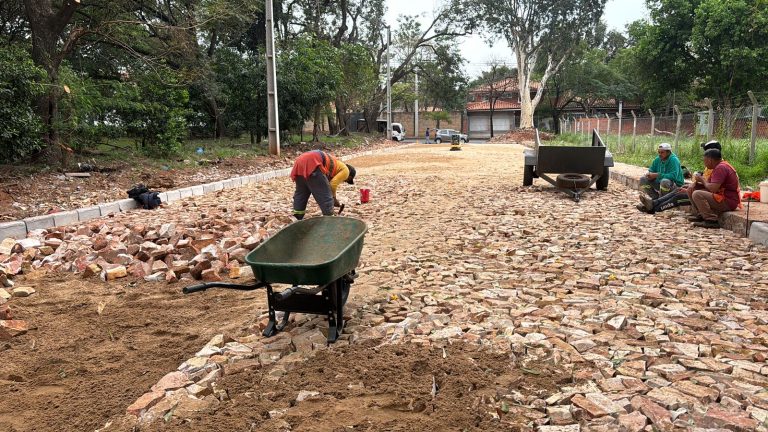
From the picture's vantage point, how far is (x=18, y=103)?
9.05 meters

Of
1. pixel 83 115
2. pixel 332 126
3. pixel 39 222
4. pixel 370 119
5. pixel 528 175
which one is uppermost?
pixel 370 119

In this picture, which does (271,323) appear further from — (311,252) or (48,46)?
→ (48,46)

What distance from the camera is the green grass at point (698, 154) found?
9695mm

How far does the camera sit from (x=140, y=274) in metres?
5.19

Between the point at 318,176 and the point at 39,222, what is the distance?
3.88 meters

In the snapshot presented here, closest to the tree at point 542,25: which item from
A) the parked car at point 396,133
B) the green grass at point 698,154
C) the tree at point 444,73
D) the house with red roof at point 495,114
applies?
the tree at point 444,73

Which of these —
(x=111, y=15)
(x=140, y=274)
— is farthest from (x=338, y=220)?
(x=111, y=15)

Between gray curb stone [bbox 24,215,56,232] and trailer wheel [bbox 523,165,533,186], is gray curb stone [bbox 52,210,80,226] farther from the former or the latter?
trailer wheel [bbox 523,165,533,186]

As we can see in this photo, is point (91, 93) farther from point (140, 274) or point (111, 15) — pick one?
point (140, 274)

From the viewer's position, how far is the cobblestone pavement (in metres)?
2.69

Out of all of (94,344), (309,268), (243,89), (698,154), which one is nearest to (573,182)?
(698,154)

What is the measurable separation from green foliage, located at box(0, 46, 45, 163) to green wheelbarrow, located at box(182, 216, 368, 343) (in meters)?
7.36

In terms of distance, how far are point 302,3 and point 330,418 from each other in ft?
94.9

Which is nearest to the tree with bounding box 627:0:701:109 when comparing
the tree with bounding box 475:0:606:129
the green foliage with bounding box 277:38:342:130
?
the tree with bounding box 475:0:606:129
